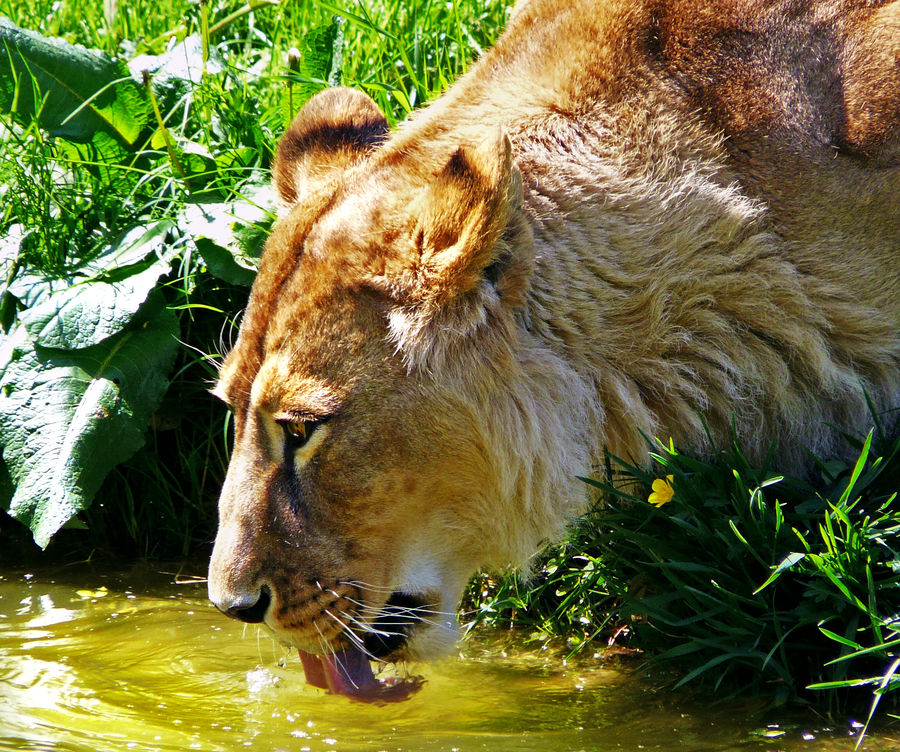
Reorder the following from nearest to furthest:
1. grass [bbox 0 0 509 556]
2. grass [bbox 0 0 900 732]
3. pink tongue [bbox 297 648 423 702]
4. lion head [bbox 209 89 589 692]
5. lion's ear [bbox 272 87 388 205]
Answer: lion head [bbox 209 89 589 692] < grass [bbox 0 0 900 732] < pink tongue [bbox 297 648 423 702] < lion's ear [bbox 272 87 388 205] < grass [bbox 0 0 509 556]

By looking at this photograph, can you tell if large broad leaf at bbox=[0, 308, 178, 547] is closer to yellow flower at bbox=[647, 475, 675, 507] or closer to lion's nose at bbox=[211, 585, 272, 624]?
lion's nose at bbox=[211, 585, 272, 624]

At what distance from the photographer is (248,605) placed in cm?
304

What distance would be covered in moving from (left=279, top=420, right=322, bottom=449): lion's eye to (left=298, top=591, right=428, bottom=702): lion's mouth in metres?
0.50

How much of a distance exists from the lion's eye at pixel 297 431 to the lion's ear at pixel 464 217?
0.45 meters

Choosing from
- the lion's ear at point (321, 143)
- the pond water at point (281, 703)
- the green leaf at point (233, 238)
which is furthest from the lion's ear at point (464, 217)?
the green leaf at point (233, 238)

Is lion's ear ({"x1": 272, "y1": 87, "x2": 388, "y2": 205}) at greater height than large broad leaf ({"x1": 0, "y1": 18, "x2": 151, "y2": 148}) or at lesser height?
lesser

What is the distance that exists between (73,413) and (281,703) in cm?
146

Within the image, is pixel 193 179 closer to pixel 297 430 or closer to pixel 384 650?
pixel 297 430

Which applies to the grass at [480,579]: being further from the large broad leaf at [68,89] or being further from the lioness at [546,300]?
the lioness at [546,300]

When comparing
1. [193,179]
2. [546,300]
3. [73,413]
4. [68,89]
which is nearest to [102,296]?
[73,413]

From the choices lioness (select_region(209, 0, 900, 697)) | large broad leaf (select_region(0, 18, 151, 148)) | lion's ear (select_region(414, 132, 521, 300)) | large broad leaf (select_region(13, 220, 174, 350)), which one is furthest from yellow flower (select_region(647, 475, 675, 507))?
large broad leaf (select_region(0, 18, 151, 148))

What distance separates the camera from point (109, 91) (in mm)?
4906

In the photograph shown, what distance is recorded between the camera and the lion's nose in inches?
119

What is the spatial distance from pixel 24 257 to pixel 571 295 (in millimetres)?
2659
